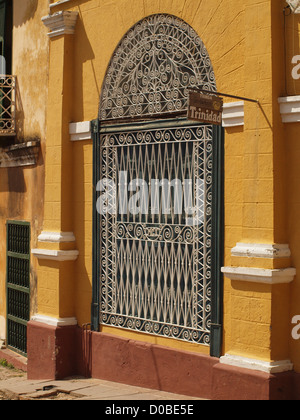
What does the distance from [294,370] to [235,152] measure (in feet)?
7.14

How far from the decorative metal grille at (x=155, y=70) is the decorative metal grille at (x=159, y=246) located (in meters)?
0.33

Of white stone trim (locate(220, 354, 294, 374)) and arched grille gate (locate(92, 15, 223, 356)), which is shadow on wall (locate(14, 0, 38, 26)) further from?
white stone trim (locate(220, 354, 294, 374))

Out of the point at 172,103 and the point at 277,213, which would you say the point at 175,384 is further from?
the point at 172,103

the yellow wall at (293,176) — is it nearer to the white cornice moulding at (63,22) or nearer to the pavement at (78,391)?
the pavement at (78,391)

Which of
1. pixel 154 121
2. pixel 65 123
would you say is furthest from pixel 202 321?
pixel 65 123

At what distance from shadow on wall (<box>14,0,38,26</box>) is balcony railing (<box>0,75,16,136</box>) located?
0.88 m

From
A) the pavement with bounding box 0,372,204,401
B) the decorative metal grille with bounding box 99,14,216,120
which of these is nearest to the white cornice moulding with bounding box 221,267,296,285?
the pavement with bounding box 0,372,204,401

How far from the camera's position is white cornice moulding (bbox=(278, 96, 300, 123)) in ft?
22.0

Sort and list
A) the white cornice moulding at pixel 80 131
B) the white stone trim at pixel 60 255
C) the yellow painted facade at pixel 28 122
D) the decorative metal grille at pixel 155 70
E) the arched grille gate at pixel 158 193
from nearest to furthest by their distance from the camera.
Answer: the arched grille gate at pixel 158 193
the decorative metal grille at pixel 155 70
the white cornice moulding at pixel 80 131
the white stone trim at pixel 60 255
the yellow painted facade at pixel 28 122

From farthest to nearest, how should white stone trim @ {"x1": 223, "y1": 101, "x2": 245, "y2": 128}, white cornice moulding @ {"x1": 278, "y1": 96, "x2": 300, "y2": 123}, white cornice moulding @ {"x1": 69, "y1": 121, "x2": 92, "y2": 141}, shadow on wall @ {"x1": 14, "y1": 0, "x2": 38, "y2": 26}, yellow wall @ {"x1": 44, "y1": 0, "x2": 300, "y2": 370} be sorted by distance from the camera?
shadow on wall @ {"x1": 14, "y1": 0, "x2": 38, "y2": 26} → white cornice moulding @ {"x1": 69, "y1": 121, "x2": 92, "y2": 141} → white stone trim @ {"x1": 223, "y1": 101, "x2": 245, "y2": 128} → yellow wall @ {"x1": 44, "y1": 0, "x2": 300, "y2": 370} → white cornice moulding @ {"x1": 278, "y1": 96, "x2": 300, "y2": 123}

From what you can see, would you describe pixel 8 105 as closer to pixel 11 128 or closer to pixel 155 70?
pixel 11 128

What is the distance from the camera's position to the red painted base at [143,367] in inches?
267

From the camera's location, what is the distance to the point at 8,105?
37.6ft

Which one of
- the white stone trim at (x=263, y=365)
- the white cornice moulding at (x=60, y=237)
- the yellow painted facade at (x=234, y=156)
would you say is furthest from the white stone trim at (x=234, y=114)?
the white cornice moulding at (x=60, y=237)
